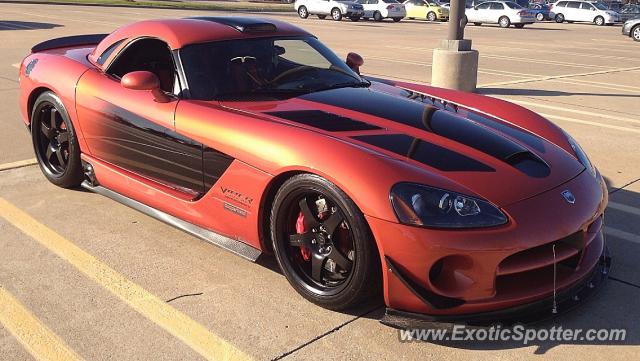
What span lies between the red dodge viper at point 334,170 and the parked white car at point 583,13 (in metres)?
38.9

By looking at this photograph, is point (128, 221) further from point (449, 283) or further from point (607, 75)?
point (607, 75)

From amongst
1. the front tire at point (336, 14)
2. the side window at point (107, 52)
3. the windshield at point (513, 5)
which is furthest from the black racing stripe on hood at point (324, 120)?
the windshield at point (513, 5)

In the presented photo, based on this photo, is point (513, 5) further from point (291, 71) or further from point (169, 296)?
point (169, 296)

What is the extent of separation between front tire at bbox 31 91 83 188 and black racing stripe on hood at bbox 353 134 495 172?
2541 millimetres

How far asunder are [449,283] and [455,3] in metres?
7.07

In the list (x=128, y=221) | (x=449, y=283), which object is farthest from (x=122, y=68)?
(x=449, y=283)

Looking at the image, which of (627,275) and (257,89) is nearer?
(627,275)

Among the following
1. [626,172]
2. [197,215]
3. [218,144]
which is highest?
[218,144]

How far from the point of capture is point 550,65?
47.9 ft

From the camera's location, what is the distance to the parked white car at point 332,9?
111 ft

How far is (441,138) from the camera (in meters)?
3.38

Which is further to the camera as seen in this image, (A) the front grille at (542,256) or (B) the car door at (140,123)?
(B) the car door at (140,123)

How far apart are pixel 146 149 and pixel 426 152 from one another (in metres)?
1.83

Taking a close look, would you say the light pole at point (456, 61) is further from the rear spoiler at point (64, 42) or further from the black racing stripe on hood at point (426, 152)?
the black racing stripe on hood at point (426, 152)
